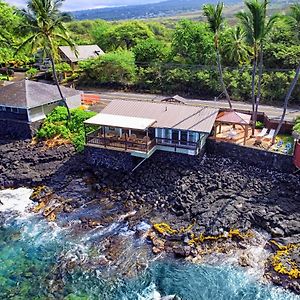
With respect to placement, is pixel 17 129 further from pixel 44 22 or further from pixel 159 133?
pixel 159 133

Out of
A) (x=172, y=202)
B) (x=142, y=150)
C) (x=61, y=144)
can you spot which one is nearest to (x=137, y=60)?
(x=61, y=144)

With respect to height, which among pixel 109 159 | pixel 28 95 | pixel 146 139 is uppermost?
pixel 28 95

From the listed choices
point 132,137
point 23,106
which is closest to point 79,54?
point 23,106

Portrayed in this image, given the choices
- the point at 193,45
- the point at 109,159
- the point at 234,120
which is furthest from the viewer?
the point at 193,45

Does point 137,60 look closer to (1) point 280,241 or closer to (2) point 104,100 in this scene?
(2) point 104,100

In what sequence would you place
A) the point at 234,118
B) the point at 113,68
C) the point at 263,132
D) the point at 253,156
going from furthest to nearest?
the point at 113,68
the point at 263,132
the point at 234,118
the point at 253,156

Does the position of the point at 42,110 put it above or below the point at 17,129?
above

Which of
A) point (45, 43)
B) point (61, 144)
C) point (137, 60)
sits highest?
point (45, 43)
